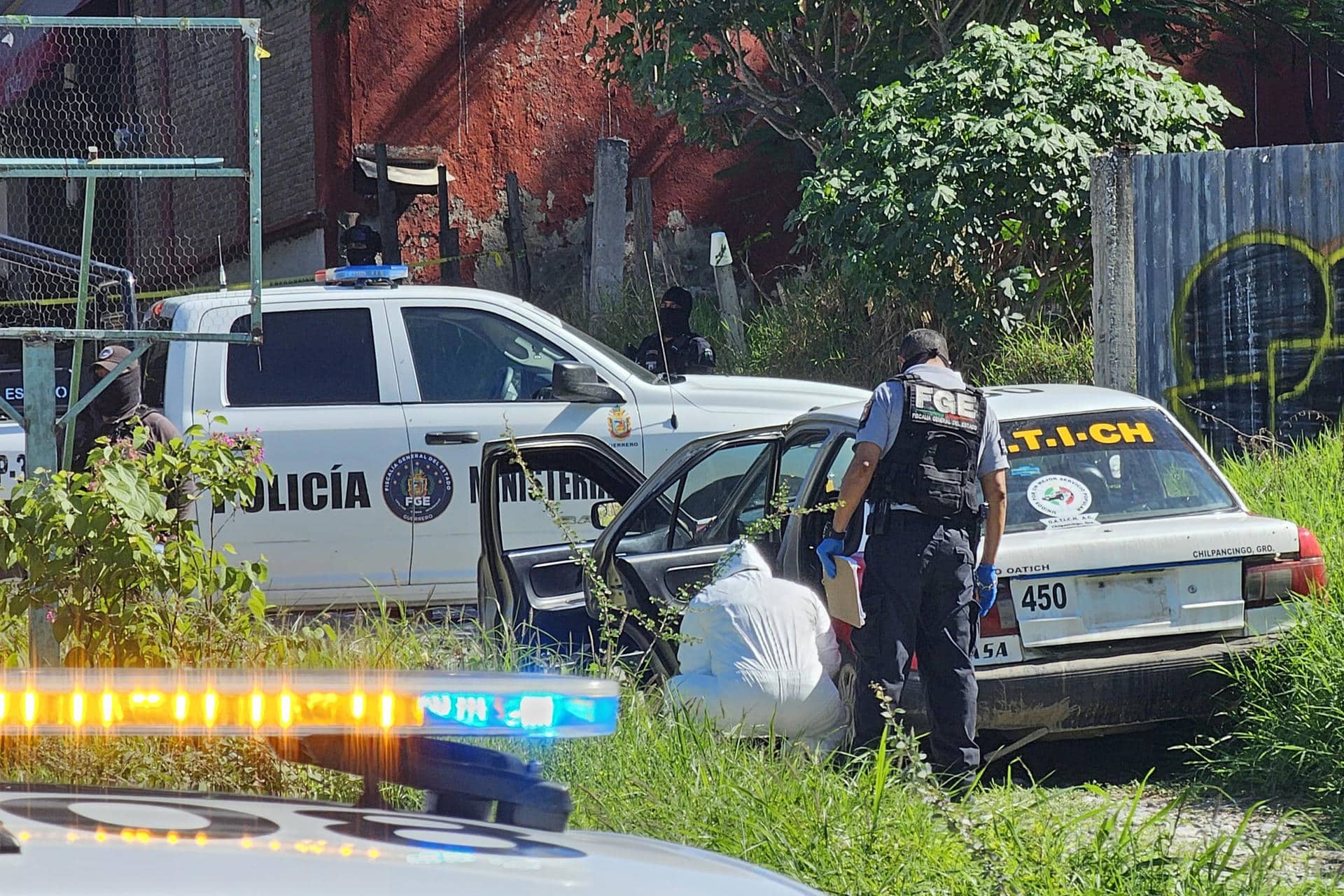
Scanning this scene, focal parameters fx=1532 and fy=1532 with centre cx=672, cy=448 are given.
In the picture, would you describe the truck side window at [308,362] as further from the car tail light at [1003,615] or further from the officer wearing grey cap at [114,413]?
the car tail light at [1003,615]

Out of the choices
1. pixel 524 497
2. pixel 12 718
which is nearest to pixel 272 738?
pixel 12 718

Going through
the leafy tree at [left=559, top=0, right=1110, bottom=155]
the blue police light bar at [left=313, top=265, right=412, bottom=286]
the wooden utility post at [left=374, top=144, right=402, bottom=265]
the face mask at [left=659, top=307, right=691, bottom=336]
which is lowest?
the blue police light bar at [left=313, top=265, right=412, bottom=286]

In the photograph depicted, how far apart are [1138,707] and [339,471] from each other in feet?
13.6

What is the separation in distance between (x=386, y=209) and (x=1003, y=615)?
11635 mm


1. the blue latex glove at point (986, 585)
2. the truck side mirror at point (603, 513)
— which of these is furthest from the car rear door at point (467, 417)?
the blue latex glove at point (986, 585)

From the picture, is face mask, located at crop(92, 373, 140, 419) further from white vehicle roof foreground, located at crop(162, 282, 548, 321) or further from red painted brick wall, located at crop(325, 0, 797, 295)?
red painted brick wall, located at crop(325, 0, 797, 295)

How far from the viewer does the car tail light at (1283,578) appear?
16.8 feet

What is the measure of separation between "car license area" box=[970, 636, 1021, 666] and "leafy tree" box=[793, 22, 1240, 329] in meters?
5.01

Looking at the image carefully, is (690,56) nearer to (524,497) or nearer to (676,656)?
(524,497)

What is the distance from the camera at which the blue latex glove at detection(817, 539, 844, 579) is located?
16.6 feet

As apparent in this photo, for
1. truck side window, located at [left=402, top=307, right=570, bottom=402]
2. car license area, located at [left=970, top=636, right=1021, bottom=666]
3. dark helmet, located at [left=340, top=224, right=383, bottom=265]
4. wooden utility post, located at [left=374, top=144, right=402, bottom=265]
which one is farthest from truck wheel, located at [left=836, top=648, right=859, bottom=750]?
wooden utility post, located at [left=374, top=144, right=402, bottom=265]

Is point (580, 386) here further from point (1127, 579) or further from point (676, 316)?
point (676, 316)

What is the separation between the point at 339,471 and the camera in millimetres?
7602

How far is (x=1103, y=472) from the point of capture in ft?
17.6
